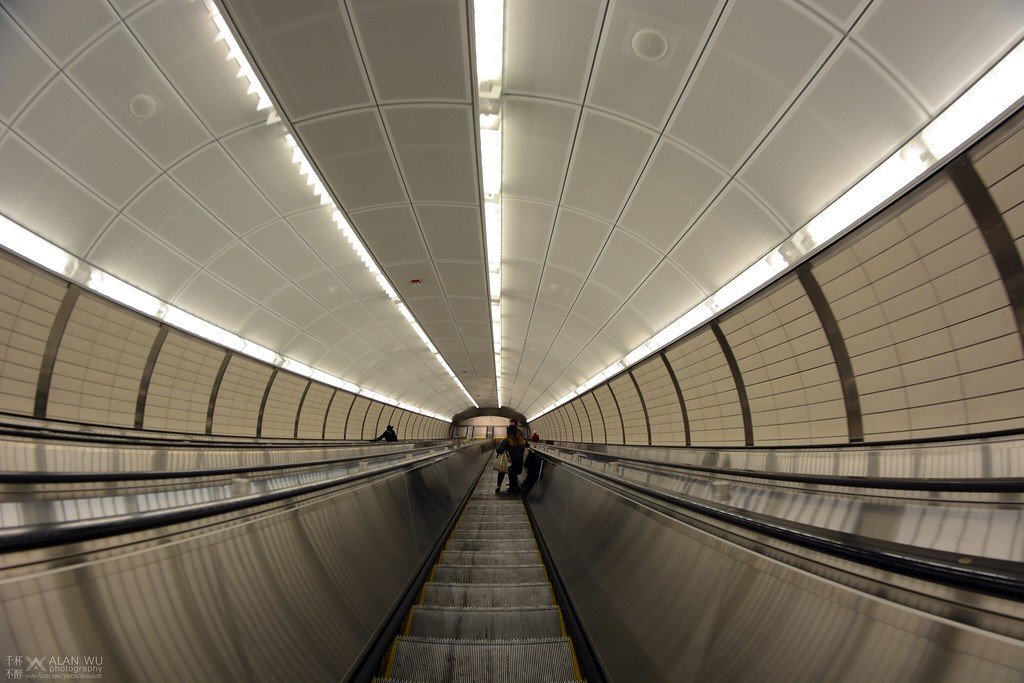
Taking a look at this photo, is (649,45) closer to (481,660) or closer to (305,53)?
(305,53)

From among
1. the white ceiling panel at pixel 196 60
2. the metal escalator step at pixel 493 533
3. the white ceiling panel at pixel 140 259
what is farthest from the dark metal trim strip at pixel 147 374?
the metal escalator step at pixel 493 533

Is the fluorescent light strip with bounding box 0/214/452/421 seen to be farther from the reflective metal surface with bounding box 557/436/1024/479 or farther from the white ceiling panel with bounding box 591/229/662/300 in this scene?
the reflective metal surface with bounding box 557/436/1024/479

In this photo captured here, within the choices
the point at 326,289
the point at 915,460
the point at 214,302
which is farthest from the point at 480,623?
the point at 214,302

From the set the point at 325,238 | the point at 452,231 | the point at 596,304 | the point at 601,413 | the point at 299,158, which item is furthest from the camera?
the point at 601,413

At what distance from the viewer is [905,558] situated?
1.01m

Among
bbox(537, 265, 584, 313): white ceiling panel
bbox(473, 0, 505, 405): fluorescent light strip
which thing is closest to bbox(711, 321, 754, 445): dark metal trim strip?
bbox(537, 265, 584, 313): white ceiling panel

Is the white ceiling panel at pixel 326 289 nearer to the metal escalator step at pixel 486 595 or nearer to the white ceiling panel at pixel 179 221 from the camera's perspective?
the white ceiling panel at pixel 179 221

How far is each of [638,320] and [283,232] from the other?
8.03 m

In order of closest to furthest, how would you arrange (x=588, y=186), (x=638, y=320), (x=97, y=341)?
(x=588, y=186) < (x=97, y=341) < (x=638, y=320)

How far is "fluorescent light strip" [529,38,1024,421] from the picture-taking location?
3.72 m

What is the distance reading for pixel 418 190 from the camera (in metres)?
6.85

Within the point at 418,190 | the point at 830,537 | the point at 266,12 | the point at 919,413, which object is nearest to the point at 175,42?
the point at 266,12

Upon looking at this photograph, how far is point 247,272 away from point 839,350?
11418 mm

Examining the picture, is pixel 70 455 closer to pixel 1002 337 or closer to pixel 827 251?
pixel 827 251
